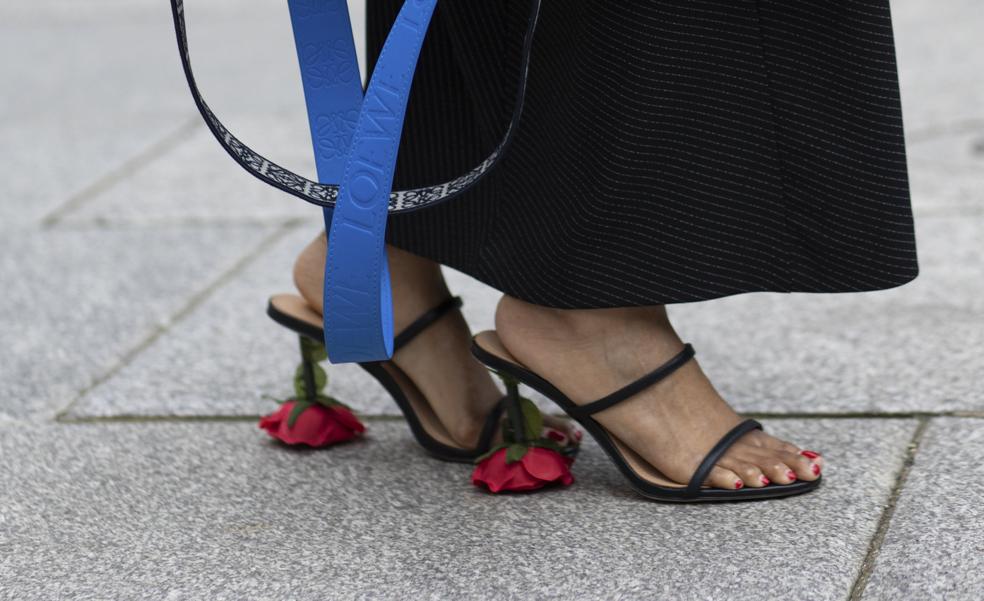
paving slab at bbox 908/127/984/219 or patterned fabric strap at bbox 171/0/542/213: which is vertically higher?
patterned fabric strap at bbox 171/0/542/213

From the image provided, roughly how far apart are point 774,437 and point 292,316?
2.16ft

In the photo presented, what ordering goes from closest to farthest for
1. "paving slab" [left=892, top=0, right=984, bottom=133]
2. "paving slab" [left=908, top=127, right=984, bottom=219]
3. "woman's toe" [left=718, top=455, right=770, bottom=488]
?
"woman's toe" [left=718, top=455, right=770, bottom=488] < "paving slab" [left=908, top=127, right=984, bottom=219] < "paving slab" [left=892, top=0, right=984, bottom=133]

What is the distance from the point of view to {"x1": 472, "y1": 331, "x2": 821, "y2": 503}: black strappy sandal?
156 centimetres

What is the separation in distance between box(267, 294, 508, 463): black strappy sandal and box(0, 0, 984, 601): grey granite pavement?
3 centimetres

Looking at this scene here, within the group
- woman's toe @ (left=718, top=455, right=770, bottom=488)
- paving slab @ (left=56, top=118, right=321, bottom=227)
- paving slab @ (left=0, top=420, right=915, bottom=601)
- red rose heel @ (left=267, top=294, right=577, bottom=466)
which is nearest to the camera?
paving slab @ (left=0, top=420, right=915, bottom=601)

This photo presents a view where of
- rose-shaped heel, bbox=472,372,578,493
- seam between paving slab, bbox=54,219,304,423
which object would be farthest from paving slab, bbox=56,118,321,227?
rose-shaped heel, bbox=472,372,578,493

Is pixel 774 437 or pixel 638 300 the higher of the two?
pixel 638 300

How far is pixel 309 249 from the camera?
1825 millimetres

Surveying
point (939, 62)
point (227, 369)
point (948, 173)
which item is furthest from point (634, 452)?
point (939, 62)

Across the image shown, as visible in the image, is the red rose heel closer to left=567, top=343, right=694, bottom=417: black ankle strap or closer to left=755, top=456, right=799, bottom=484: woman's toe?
left=567, top=343, right=694, bottom=417: black ankle strap

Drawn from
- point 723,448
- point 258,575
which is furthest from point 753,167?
point 258,575

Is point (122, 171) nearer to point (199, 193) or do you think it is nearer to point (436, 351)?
point (199, 193)

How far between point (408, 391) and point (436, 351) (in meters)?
0.07

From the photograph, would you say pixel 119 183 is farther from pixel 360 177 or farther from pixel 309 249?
pixel 360 177
